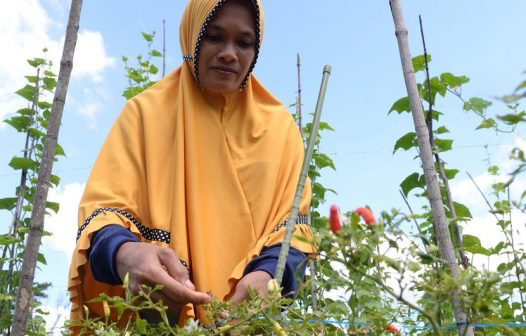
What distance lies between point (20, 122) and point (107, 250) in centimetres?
229

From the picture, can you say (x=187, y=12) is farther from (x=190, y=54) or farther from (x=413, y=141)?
(x=413, y=141)

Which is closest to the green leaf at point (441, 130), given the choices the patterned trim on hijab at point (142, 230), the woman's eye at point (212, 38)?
the woman's eye at point (212, 38)

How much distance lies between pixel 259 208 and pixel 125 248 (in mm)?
396

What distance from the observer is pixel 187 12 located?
174cm

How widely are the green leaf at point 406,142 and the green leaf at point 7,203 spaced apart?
2.00 m

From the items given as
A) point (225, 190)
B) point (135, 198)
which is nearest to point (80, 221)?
point (135, 198)

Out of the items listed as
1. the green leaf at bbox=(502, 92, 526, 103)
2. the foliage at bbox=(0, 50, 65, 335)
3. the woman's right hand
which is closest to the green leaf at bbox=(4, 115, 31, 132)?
the foliage at bbox=(0, 50, 65, 335)

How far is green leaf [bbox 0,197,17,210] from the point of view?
3166mm

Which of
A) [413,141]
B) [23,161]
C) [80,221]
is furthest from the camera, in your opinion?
[23,161]

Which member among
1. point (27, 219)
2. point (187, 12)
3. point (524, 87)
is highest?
point (187, 12)

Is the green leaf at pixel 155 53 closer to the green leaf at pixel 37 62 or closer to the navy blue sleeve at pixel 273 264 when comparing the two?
the green leaf at pixel 37 62

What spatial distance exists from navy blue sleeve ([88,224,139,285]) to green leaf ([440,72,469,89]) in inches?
53.0

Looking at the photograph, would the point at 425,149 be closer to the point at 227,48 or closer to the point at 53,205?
the point at 227,48

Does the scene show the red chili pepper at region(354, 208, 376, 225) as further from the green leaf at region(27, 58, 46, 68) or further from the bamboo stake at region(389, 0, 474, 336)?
the green leaf at region(27, 58, 46, 68)
